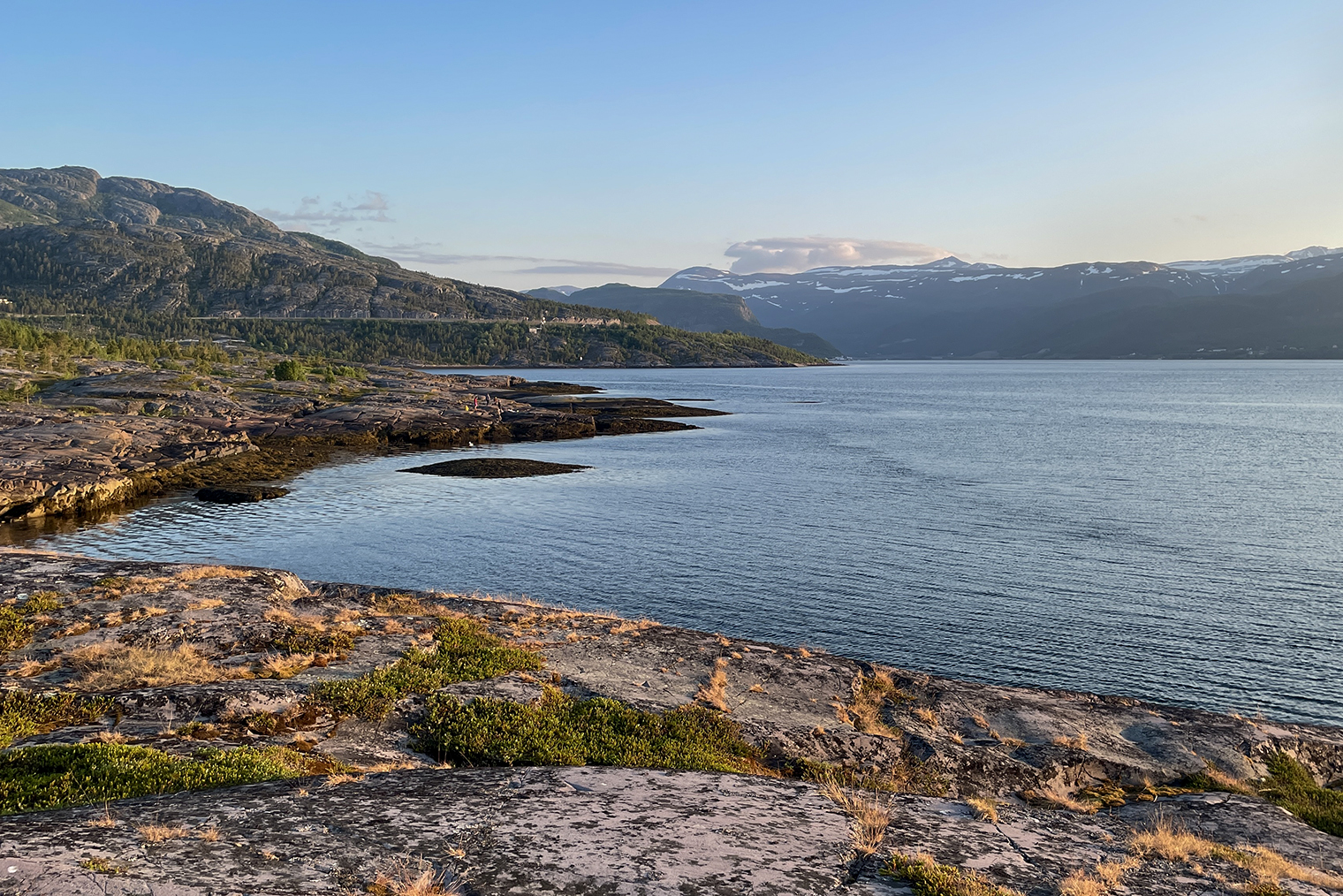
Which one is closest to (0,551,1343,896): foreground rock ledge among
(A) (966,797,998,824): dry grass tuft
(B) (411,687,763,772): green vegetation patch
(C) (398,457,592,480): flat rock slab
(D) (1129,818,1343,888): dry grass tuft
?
(A) (966,797,998,824): dry grass tuft

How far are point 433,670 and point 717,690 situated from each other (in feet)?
23.6

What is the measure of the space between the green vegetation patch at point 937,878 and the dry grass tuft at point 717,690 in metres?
8.13

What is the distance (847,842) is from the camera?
11.6m

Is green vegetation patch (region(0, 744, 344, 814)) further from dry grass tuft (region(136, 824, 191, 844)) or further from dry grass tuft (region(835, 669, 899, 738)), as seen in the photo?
dry grass tuft (region(835, 669, 899, 738))

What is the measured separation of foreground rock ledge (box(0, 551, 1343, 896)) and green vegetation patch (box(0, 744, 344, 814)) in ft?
1.79

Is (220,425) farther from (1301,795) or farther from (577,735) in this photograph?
(1301,795)

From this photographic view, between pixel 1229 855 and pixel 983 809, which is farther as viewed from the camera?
pixel 983 809

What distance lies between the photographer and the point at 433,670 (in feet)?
62.1

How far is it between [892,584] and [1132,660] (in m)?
10.7

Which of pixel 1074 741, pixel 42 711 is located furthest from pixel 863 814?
pixel 42 711

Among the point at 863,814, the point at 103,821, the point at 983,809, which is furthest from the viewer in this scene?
the point at 983,809

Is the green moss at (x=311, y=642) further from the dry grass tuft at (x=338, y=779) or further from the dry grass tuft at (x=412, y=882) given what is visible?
the dry grass tuft at (x=412, y=882)

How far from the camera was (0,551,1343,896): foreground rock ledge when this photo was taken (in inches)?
395

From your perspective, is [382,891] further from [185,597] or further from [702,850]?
[185,597]
